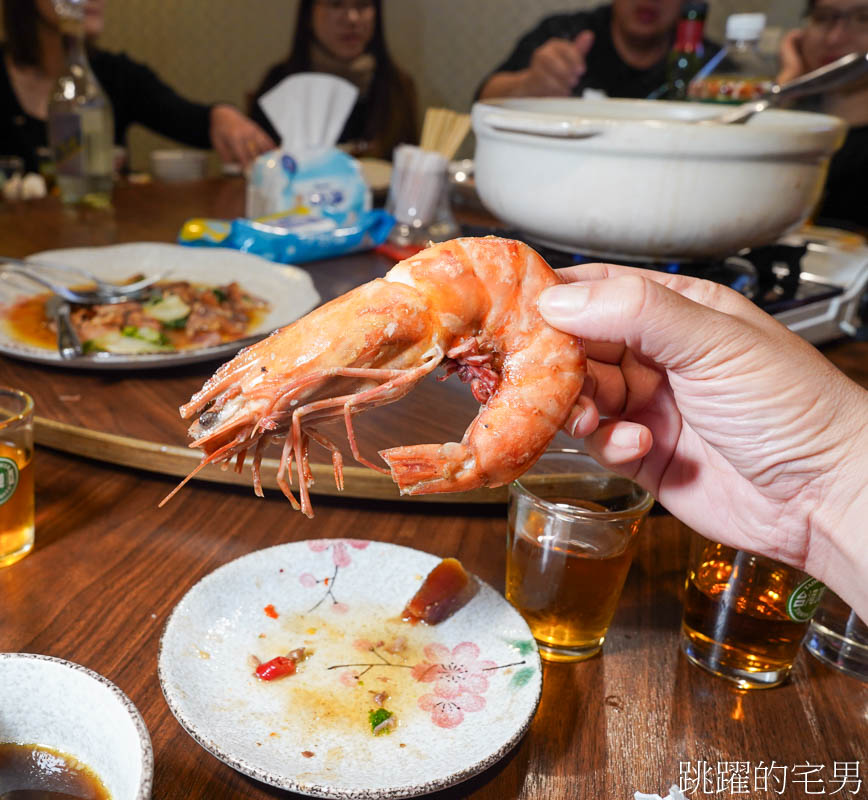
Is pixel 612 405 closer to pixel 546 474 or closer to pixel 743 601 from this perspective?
pixel 546 474

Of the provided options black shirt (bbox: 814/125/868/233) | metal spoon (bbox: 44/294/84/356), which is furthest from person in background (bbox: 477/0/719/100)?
metal spoon (bbox: 44/294/84/356)

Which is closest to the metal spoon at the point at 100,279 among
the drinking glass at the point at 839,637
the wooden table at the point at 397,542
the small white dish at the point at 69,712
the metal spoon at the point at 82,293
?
the metal spoon at the point at 82,293

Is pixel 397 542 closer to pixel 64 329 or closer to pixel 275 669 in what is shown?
pixel 275 669

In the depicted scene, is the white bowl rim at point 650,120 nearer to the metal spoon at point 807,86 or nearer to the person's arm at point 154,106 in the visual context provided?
the metal spoon at point 807,86

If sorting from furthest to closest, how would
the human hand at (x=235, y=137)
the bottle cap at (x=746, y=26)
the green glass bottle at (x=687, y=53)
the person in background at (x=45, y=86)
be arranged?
the person in background at (x=45, y=86) < the human hand at (x=235, y=137) < the green glass bottle at (x=687, y=53) < the bottle cap at (x=746, y=26)

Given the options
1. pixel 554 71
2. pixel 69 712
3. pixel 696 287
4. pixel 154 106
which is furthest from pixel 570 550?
pixel 154 106

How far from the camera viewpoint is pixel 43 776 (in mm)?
601

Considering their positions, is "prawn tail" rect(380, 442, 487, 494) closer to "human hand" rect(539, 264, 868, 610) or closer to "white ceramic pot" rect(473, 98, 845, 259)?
"human hand" rect(539, 264, 868, 610)

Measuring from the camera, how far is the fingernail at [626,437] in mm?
906

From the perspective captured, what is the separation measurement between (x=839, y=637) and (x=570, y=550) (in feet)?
1.17

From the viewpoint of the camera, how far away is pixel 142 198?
8.68 ft

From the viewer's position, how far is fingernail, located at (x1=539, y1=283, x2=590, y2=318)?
0.75 m

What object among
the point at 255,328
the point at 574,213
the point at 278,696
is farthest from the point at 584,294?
the point at 255,328

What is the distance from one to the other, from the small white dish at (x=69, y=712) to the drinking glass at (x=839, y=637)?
0.77 metres
